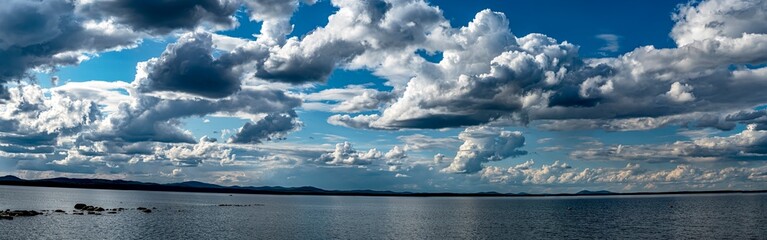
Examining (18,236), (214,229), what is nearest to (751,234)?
(214,229)

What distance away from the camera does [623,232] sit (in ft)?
369

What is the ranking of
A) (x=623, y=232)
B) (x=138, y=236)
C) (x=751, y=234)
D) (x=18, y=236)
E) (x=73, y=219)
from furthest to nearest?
(x=73, y=219) < (x=623, y=232) < (x=751, y=234) < (x=138, y=236) < (x=18, y=236)

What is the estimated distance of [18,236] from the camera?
88188 mm

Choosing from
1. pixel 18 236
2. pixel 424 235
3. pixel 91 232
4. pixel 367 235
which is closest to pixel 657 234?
pixel 424 235

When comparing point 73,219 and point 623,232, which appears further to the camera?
point 73,219

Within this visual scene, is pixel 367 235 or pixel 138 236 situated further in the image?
pixel 367 235

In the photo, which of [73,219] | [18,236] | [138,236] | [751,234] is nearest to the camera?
[18,236]

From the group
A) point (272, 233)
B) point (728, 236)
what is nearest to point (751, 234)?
point (728, 236)

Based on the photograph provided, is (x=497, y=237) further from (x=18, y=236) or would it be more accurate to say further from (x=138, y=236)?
(x=18, y=236)

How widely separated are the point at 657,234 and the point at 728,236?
11.2 metres

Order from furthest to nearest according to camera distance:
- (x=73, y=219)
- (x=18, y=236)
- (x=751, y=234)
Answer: (x=73, y=219) < (x=751, y=234) < (x=18, y=236)

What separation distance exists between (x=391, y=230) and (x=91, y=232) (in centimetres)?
5396

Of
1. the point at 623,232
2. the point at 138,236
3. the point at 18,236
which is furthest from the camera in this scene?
the point at 623,232

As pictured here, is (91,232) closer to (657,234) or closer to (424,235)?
(424,235)
